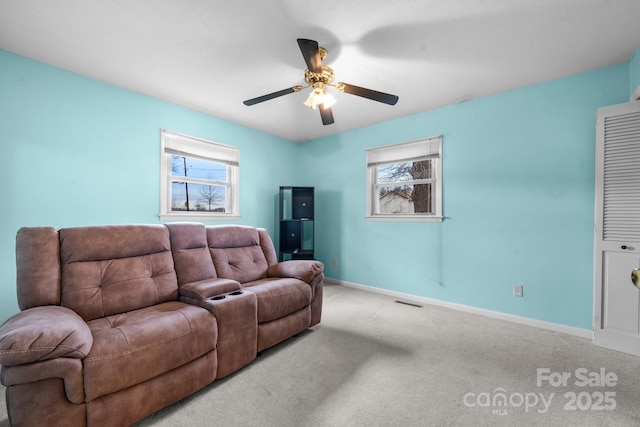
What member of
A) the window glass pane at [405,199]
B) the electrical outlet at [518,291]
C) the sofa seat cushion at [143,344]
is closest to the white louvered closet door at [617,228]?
the electrical outlet at [518,291]

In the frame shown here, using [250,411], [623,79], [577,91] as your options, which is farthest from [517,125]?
[250,411]

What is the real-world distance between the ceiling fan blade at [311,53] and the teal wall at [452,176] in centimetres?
161

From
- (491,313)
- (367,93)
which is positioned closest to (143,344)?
(367,93)

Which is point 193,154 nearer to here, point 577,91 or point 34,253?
point 34,253

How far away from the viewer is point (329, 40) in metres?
2.06

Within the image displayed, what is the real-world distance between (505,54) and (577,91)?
3.11 feet

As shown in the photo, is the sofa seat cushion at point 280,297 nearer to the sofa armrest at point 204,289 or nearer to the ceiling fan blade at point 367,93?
the sofa armrest at point 204,289

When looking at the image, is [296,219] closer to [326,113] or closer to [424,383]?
[326,113]

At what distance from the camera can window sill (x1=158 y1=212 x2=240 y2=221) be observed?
3263 millimetres

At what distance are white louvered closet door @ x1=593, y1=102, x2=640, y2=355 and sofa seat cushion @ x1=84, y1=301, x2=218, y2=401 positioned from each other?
10.6ft

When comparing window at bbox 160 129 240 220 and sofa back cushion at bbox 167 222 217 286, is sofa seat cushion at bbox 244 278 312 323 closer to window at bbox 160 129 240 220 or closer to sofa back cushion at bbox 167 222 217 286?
sofa back cushion at bbox 167 222 217 286

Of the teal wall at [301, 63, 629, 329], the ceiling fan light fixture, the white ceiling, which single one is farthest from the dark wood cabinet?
the ceiling fan light fixture

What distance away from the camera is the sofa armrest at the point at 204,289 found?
187 centimetres

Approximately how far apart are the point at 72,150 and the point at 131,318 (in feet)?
6.63
